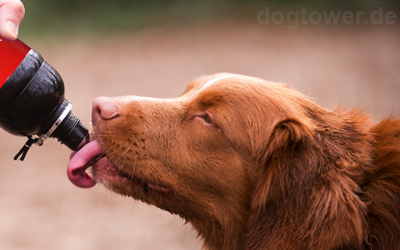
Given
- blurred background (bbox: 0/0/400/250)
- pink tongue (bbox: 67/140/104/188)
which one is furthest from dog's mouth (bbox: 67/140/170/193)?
blurred background (bbox: 0/0/400/250)

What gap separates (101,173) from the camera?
259 cm

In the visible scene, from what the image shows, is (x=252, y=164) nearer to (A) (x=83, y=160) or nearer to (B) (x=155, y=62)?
(A) (x=83, y=160)

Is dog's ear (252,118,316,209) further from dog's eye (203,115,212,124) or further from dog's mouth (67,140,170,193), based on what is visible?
dog's mouth (67,140,170,193)

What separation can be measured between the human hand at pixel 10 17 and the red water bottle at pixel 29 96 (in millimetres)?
66

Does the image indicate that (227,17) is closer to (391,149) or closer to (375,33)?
(375,33)

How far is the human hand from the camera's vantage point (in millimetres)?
2287

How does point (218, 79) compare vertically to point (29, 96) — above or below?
above

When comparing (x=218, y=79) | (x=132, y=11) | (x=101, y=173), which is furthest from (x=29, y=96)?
(x=132, y=11)

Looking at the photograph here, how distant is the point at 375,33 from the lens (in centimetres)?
1162

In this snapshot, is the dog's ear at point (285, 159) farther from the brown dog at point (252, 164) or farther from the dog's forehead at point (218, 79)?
the dog's forehead at point (218, 79)

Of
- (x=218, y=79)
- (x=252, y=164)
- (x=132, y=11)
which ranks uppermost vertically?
(x=132, y=11)

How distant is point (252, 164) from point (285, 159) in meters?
0.24

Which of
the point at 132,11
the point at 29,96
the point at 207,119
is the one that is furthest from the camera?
the point at 132,11

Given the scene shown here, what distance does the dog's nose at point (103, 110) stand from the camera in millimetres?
2570
